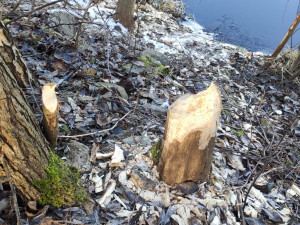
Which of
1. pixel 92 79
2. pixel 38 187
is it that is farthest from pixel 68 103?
pixel 38 187

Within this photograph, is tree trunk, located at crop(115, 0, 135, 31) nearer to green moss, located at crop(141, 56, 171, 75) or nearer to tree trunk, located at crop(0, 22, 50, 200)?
green moss, located at crop(141, 56, 171, 75)

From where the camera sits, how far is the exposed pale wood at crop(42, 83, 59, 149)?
1.28 meters

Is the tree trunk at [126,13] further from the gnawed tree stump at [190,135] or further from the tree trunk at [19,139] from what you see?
the tree trunk at [19,139]

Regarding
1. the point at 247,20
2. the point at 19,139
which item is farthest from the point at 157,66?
the point at 247,20

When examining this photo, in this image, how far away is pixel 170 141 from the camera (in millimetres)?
1632

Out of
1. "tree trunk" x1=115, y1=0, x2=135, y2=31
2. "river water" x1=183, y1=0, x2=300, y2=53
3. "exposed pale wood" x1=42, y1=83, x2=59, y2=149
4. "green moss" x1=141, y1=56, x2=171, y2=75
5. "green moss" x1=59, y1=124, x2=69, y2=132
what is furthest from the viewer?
"river water" x1=183, y1=0, x2=300, y2=53

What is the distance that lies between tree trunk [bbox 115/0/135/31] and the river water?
10.3ft

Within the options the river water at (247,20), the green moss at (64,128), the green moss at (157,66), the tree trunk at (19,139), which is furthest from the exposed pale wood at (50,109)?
the river water at (247,20)

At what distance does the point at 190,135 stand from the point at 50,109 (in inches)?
35.2

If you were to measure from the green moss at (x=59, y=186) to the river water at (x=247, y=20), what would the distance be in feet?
22.4

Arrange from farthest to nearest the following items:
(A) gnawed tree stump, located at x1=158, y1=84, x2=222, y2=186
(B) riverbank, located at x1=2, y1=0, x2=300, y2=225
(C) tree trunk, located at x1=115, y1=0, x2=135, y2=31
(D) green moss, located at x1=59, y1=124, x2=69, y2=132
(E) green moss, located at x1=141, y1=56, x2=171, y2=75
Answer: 1. (C) tree trunk, located at x1=115, y1=0, x2=135, y2=31
2. (E) green moss, located at x1=141, y1=56, x2=171, y2=75
3. (D) green moss, located at x1=59, y1=124, x2=69, y2=132
4. (B) riverbank, located at x1=2, y1=0, x2=300, y2=225
5. (A) gnawed tree stump, located at x1=158, y1=84, x2=222, y2=186

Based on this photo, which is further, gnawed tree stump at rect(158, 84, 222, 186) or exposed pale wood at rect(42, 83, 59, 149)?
gnawed tree stump at rect(158, 84, 222, 186)

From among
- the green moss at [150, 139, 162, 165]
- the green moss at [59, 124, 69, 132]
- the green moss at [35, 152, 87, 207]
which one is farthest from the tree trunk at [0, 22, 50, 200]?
the green moss at [150, 139, 162, 165]

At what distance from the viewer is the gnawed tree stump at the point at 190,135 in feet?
5.10
